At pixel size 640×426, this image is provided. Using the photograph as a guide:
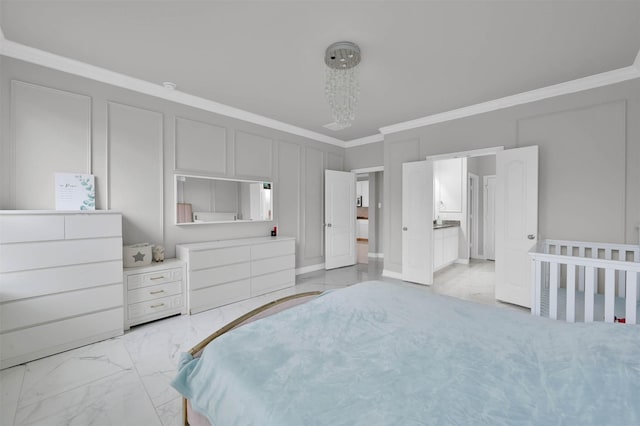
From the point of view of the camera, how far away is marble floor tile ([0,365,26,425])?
170 centimetres

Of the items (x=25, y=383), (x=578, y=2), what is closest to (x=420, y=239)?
(x=578, y=2)

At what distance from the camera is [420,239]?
453cm

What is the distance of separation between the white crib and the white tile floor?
Result: 278cm

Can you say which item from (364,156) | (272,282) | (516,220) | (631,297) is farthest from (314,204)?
(631,297)

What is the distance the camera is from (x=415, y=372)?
1.06 metres

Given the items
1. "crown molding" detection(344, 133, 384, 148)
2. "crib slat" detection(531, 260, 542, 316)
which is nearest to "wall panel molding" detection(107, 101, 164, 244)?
"crown molding" detection(344, 133, 384, 148)

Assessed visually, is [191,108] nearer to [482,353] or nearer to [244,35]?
[244,35]

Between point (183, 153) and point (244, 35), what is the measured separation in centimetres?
184

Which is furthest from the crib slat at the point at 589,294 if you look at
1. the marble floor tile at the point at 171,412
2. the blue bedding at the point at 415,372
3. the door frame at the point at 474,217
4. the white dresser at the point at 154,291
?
the door frame at the point at 474,217

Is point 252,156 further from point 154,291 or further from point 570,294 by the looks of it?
point 570,294

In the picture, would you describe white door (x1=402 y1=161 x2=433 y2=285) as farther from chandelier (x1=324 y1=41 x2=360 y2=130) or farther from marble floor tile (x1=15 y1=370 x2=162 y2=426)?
marble floor tile (x1=15 y1=370 x2=162 y2=426)

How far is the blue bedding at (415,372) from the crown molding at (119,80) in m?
3.18

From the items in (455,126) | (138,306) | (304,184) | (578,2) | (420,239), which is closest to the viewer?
(578,2)

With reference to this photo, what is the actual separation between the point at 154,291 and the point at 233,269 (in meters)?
0.91
